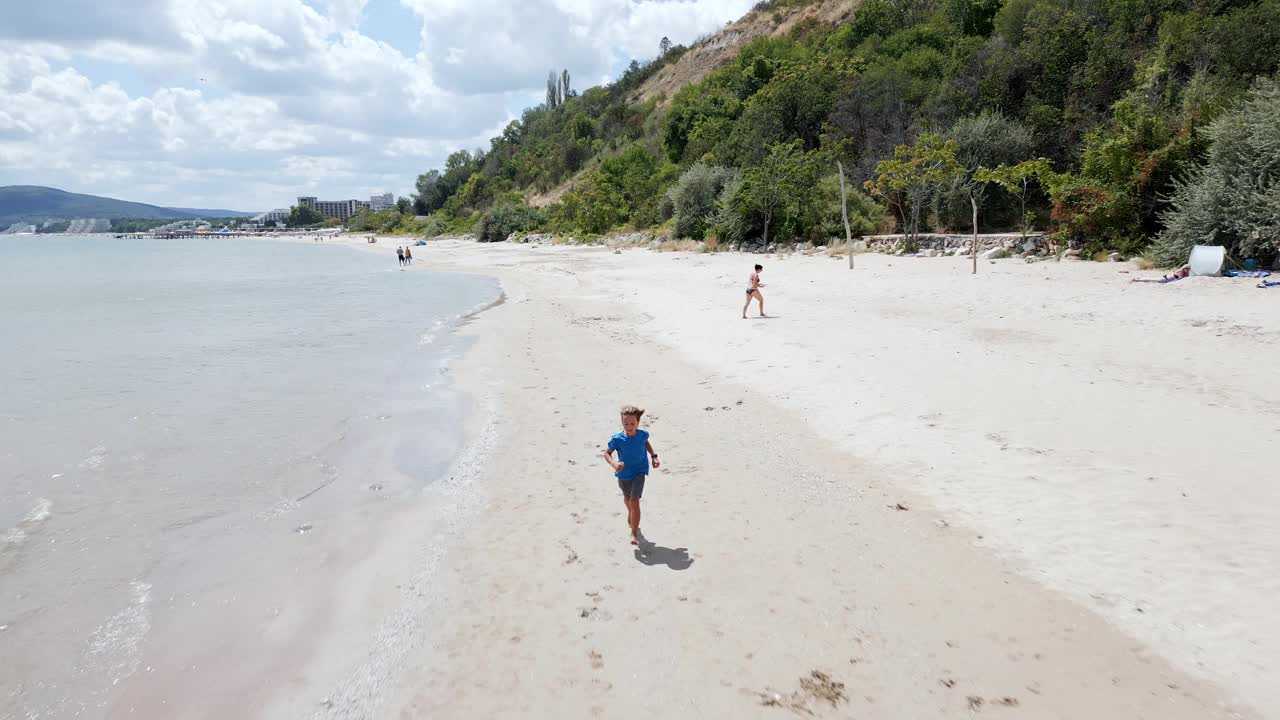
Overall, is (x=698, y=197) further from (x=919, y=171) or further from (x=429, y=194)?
(x=429, y=194)

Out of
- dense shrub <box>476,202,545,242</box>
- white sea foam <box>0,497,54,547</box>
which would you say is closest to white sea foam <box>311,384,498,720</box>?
white sea foam <box>0,497,54,547</box>

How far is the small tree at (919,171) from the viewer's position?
29.0m

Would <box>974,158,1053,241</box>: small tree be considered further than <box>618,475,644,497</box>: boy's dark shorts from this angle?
Yes

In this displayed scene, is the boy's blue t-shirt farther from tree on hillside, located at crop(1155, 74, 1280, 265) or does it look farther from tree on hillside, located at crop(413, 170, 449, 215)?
tree on hillside, located at crop(413, 170, 449, 215)

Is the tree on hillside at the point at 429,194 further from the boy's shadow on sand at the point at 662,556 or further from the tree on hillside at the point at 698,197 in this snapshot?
the boy's shadow on sand at the point at 662,556

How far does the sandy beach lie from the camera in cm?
375

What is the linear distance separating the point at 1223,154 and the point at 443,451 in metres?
22.4

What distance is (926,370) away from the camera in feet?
32.7

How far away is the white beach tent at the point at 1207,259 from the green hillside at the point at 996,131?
46.9 inches

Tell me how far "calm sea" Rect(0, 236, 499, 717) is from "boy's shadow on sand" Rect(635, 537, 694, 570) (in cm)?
286

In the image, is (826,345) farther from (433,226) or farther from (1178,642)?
(433,226)

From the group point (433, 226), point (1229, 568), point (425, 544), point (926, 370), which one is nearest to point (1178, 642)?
point (1229, 568)

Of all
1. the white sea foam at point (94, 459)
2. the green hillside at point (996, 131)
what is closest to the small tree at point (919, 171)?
the green hillside at point (996, 131)

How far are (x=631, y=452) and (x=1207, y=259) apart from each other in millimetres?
18639
